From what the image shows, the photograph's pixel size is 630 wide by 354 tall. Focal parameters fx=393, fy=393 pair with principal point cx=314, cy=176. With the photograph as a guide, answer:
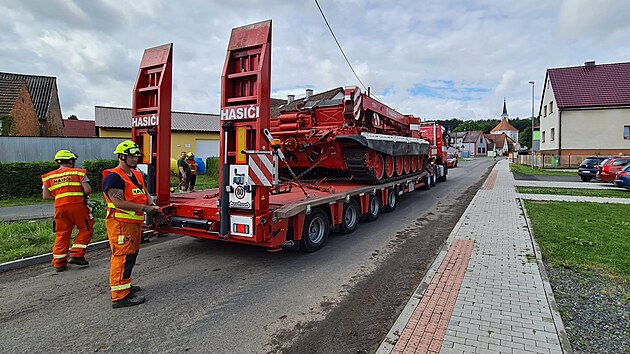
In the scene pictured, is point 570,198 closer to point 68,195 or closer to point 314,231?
point 314,231

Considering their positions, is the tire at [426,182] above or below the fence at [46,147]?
below

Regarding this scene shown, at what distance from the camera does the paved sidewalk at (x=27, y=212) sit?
30.8 ft

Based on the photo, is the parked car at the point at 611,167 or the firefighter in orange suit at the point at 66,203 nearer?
the firefighter in orange suit at the point at 66,203

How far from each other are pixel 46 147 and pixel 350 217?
51.2ft

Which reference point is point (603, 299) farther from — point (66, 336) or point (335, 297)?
point (66, 336)

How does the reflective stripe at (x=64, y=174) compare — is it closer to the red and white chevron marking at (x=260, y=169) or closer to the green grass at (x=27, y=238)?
the green grass at (x=27, y=238)

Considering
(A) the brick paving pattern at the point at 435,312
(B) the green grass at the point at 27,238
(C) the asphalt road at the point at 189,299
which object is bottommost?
(C) the asphalt road at the point at 189,299

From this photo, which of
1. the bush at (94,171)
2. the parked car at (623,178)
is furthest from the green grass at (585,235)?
the bush at (94,171)

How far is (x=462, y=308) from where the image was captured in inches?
162

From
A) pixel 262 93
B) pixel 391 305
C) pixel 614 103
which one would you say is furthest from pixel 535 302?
pixel 614 103

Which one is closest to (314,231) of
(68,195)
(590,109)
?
(68,195)

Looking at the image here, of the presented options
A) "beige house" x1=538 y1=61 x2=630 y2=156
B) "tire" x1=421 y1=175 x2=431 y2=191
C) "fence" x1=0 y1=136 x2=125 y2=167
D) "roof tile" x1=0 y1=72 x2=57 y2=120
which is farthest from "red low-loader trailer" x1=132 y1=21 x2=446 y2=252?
"beige house" x1=538 y1=61 x2=630 y2=156

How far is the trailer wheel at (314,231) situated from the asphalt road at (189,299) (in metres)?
0.16

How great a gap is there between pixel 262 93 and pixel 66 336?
3391 mm
